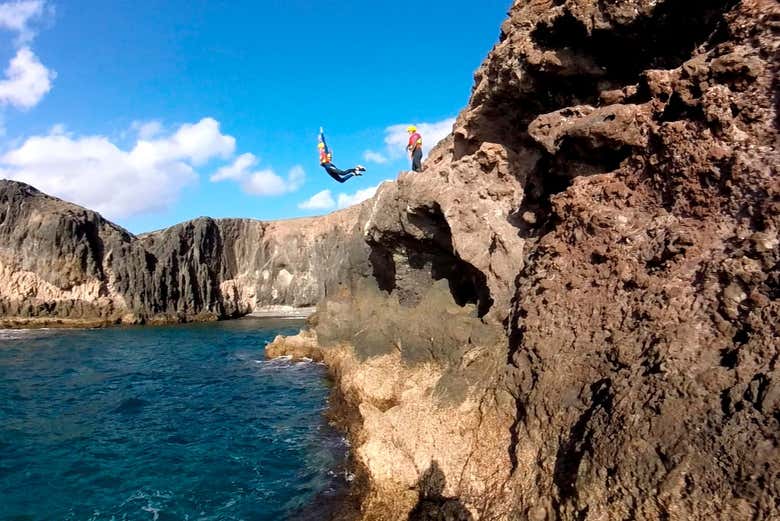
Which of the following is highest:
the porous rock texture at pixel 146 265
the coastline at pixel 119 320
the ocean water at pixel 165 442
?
the porous rock texture at pixel 146 265

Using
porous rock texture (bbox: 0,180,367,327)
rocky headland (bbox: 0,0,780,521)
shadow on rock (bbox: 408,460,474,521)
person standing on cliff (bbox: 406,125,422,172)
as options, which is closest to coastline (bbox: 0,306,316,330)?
porous rock texture (bbox: 0,180,367,327)

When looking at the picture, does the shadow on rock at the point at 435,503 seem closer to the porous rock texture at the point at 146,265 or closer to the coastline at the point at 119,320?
the porous rock texture at the point at 146,265

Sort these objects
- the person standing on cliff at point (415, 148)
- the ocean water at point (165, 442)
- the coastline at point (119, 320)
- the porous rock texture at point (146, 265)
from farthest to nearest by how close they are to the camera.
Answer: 1. the porous rock texture at point (146, 265)
2. the coastline at point (119, 320)
3. the person standing on cliff at point (415, 148)
4. the ocean water at point (165, 442)

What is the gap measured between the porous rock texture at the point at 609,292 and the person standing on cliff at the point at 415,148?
487 cm

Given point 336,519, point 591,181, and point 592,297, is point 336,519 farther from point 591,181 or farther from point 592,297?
point 591,181

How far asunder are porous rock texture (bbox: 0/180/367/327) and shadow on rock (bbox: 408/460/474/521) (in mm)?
33174

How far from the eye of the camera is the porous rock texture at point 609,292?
521 centimetres

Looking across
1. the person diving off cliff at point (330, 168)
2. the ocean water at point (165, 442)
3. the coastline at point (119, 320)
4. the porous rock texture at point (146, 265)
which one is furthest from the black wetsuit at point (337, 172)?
the coastline at point (119, 320)

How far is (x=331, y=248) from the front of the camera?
64.1m

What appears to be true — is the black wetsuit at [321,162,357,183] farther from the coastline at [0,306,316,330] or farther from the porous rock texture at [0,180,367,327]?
the coastline at [0,306,316,330]

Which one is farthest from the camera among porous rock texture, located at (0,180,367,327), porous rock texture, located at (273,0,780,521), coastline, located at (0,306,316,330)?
porous rock texture, located at (0,180,367,327)

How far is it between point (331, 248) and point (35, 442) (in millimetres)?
51104

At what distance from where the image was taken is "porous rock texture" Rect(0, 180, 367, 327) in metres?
49.7

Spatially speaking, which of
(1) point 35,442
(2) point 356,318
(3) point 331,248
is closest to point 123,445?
(1) point 35,442
